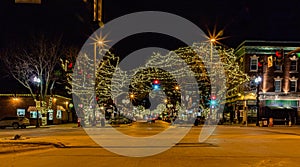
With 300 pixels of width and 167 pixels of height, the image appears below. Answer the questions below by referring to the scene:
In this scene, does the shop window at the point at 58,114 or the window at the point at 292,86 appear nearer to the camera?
the window at the point at 292,86

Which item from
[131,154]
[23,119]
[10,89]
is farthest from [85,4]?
[10,89]

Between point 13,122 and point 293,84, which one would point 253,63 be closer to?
point 293,84

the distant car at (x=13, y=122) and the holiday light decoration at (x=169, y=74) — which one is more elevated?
the holiday light decoration at (x=169, y=74)

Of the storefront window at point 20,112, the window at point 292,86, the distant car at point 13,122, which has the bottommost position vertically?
the distant car at point 13,122

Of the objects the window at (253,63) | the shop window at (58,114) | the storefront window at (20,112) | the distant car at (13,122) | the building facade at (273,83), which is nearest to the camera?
the distant car at (13,122)

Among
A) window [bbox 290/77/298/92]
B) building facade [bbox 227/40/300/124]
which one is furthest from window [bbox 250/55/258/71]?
window [bbox 290/77/298/92]

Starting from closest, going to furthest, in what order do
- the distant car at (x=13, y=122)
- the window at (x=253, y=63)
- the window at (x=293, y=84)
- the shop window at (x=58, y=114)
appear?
the distant car at (x=13, y=122)
the window at (x=293, y=84)
the window at (x=253, y=63)
the shop window at (x=58, y=114)

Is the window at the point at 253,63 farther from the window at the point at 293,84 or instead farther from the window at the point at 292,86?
the window at the point at 292,86

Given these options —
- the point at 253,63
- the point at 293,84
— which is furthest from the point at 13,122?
the point at 293,84

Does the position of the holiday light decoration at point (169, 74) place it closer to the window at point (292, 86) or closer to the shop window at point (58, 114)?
the window at point (292, 86)

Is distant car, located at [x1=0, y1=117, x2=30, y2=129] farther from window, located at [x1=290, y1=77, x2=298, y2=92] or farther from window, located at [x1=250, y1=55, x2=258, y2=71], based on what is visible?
window, located at [x1=290, y1=77, x2=298, y2=92]

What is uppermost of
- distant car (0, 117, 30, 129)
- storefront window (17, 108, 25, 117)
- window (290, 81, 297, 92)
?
window (290, 81, 297, 92)

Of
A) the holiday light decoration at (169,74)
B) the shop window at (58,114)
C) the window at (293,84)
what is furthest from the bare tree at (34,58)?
the window at (293,84)

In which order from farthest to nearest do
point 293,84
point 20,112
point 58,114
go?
1. point 58,114
2. point 293,84
3. point 20,112
